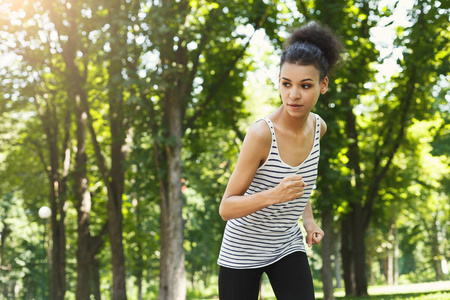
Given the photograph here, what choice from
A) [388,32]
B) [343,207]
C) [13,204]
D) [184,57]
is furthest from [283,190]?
[13,204]

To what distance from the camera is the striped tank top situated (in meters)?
2.99

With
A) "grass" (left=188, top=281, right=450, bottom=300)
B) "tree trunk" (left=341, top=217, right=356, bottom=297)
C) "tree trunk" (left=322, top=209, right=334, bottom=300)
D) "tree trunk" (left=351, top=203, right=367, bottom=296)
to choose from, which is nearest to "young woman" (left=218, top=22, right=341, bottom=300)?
"grass" (left=188, top=281, right=450, bottom=300)

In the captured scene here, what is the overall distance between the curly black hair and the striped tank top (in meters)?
0.35

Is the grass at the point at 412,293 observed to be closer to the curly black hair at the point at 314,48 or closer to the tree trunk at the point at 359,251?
the tree trunk at the point at 359,251

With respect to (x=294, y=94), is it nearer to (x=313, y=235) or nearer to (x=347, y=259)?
(x=313, y=235)

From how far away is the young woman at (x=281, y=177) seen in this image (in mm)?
2865

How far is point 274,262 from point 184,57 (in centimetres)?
1144

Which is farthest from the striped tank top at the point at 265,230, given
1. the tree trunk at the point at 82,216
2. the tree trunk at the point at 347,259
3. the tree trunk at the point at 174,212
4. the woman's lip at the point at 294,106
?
the tree trunk at the point at 347,259

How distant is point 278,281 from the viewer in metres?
3.11

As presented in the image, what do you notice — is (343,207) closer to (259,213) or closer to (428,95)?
(428,95)

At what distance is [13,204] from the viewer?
143 ft

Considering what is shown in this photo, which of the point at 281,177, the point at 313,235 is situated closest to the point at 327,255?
the point at 313,235

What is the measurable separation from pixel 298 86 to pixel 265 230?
0.78 meters

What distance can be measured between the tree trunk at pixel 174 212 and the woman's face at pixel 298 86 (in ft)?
34.7
